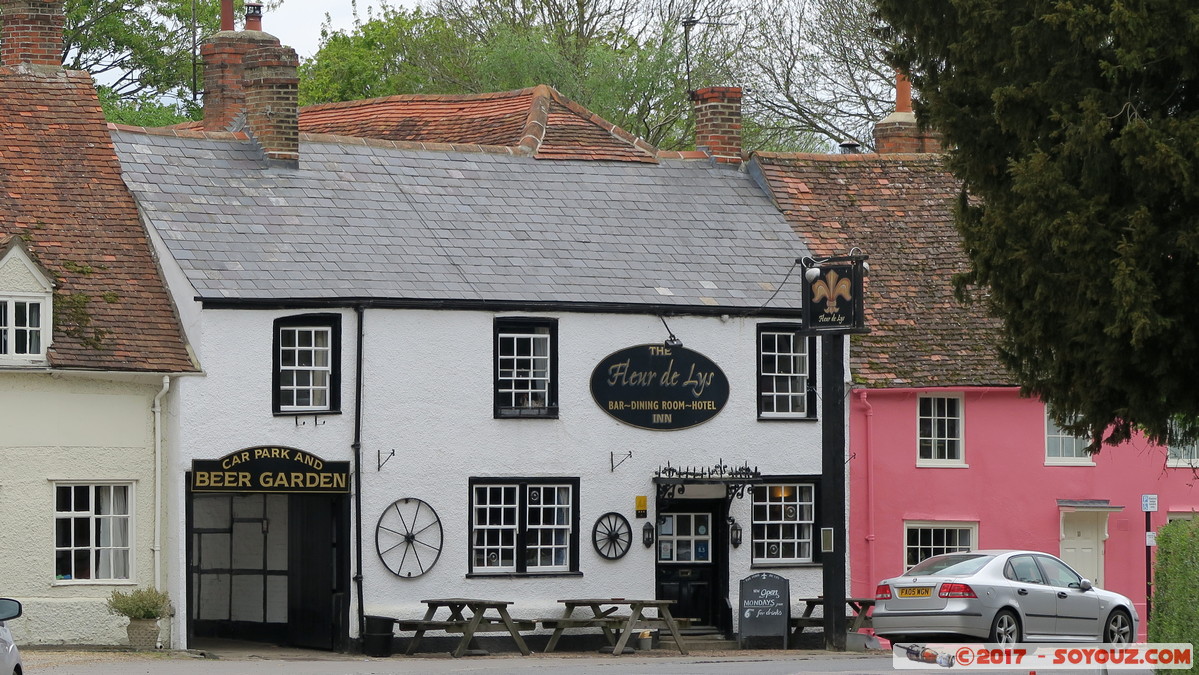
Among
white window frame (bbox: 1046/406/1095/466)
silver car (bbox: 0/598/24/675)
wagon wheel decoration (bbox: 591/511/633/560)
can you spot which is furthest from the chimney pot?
silver car (bbox: 0/598/24/675)

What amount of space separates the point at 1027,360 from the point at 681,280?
11.2 metres

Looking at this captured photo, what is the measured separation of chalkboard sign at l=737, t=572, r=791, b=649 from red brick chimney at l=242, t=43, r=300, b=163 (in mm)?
9571

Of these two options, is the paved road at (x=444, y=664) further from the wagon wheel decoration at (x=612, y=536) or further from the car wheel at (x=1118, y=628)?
the wagon wheel decoration at (x=612, y=536)

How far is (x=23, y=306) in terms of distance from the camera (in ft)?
87.0

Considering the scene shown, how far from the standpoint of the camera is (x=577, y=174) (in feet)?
107

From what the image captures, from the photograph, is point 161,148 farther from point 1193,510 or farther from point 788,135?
point 788,135

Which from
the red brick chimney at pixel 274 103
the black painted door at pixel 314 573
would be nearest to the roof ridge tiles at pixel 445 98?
the red brick chimney at pixel 274 103

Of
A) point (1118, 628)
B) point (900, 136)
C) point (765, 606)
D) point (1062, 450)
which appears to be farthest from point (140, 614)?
point (900, 136)

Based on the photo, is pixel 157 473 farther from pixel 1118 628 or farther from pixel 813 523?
pixel 1118 628

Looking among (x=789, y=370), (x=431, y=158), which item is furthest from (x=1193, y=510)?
(x=431, y=158)

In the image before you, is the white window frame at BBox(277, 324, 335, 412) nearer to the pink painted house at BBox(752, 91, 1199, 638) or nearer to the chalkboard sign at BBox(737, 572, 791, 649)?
the chalkboard sign at BBox(737, 572, 791, 649)

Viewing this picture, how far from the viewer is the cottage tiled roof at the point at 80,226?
26828 mm

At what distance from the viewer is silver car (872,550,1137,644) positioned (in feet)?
78.3

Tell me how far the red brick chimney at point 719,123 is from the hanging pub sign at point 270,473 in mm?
9946
